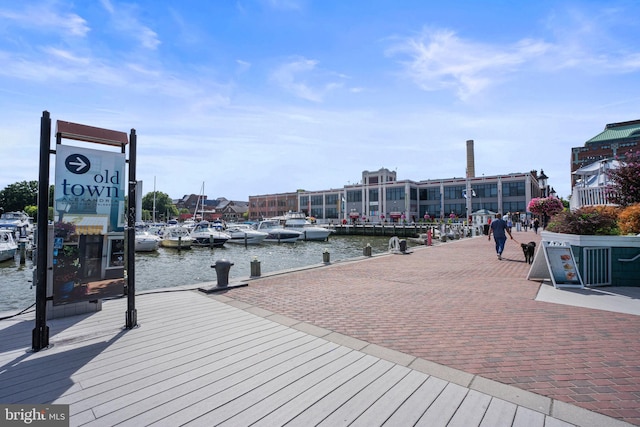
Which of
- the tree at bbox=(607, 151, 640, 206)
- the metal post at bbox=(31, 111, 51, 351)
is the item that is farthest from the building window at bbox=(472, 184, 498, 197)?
the metal post at bbox=(31, 111, 51, 351)

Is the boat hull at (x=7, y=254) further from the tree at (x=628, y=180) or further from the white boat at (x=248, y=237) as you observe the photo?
the tree at (x=628, y=180)

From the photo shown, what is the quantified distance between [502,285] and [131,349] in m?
8.42

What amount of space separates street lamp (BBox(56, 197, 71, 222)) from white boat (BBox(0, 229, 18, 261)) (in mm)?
22884

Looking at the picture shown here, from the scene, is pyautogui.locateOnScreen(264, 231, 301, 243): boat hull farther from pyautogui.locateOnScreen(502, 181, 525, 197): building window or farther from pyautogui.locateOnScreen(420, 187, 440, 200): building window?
pyautogui.locateOnScreen(502, 181, 525, 197): building window

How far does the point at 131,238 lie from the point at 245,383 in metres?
3.25

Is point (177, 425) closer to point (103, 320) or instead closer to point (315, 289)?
point (103, 320)

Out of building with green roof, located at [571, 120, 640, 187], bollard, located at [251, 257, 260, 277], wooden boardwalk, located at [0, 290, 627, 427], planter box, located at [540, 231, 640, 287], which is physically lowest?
wooden boardwalk, located at [0, 290, 627, 427]

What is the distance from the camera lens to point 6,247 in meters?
21.3

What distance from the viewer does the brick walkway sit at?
3467 mm

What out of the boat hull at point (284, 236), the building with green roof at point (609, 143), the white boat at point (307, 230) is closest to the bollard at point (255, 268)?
the boat hull at point (284, 236)

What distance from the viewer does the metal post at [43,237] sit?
4352 millimetres

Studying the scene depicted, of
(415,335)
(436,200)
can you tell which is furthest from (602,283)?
(436,200)

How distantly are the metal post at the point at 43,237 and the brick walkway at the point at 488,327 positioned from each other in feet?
11.2

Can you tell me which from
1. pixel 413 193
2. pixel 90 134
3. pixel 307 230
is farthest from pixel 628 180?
pixel 413 193
